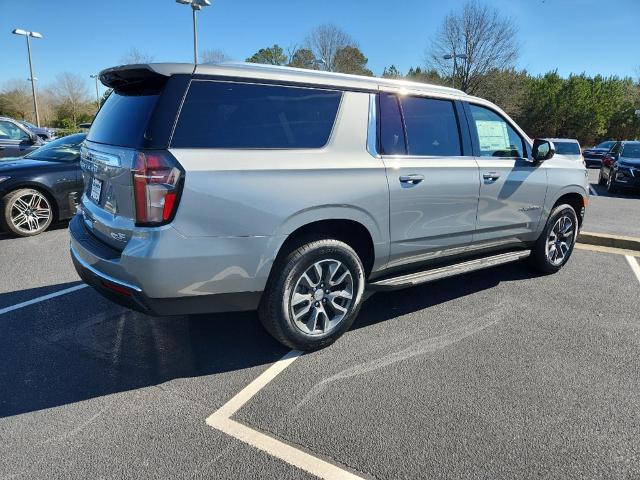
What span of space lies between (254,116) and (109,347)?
196 centimetres

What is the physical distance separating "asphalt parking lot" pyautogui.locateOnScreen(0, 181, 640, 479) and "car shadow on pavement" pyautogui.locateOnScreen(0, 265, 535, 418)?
0.01m

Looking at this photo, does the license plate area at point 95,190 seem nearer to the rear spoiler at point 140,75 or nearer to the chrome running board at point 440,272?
the rear spoiler at point 140,75

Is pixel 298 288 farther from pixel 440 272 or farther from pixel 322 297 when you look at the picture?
pixel 440 272

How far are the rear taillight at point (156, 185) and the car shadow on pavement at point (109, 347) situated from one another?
1107 millimetres

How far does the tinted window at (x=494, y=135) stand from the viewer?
14.2 ft

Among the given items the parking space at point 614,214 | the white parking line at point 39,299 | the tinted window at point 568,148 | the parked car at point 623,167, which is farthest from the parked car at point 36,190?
the tinted window at point 568,148

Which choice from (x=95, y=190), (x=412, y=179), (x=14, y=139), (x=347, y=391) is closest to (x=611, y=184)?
(x=412, y=179)

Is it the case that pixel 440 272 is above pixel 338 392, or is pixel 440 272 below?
above

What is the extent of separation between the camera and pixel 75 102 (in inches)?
2329

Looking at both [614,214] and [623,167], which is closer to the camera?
[614,214]

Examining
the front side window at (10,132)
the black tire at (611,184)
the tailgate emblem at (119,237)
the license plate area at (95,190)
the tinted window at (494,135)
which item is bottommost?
the black tire at (611,184)

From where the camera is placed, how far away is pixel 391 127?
3.60 m

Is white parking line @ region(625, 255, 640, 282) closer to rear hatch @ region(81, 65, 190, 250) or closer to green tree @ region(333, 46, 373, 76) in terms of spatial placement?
rear hatch @ region(81, 65, 190, 250)

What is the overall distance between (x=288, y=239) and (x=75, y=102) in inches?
2605
